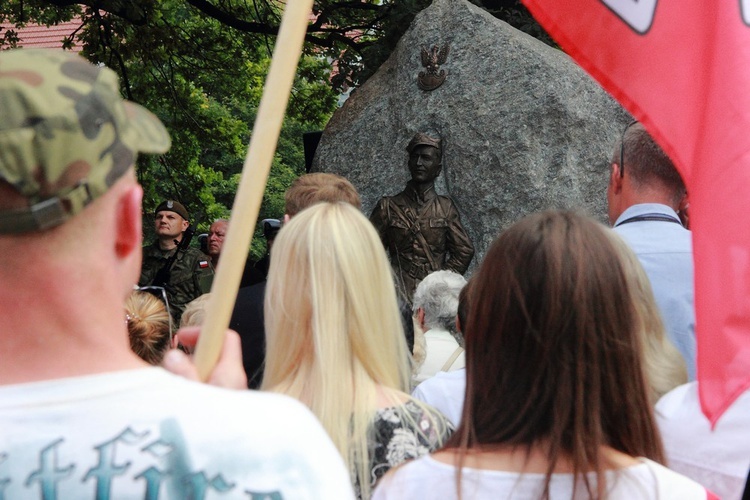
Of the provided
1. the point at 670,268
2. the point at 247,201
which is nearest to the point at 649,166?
the point at 670,268

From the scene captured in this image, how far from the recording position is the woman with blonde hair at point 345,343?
6.82 ft

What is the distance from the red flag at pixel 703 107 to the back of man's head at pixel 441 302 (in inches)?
52.5

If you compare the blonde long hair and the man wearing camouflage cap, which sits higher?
the man wearing camouflage cap

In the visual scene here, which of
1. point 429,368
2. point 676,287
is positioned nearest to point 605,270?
point 676,287

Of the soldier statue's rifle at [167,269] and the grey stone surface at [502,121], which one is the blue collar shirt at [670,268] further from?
the soldier statue's rifle at [167,269]

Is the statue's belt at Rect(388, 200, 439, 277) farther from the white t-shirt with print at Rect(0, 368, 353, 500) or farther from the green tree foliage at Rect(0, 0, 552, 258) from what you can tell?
the white t-shirt with print at Rect(0, 368, 353, 500)

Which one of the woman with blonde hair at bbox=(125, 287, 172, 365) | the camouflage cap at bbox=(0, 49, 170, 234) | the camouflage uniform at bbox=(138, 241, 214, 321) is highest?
the camouflage cap at bbox=(0, 49, 170, 234)

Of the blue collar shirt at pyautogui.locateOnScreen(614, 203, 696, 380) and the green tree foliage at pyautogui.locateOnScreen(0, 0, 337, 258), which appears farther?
the green tree foliage at pyautogui.locateOnScreen(0, 0, 337, 258)

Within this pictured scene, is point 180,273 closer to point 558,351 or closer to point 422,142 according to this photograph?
point 422,142

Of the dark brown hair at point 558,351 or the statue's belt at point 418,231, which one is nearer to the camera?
the dark brown hair at point 558,351

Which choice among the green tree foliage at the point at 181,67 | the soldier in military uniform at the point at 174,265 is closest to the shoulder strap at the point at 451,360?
the soldier in military uniform at the point at 174,265

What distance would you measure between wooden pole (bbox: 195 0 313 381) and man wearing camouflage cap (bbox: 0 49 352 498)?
0.10 meters

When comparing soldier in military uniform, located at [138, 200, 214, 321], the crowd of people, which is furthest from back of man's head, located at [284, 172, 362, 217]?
soldier in military uniform, located at [138, 200, 214, 321]

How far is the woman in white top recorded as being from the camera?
1537 millimetres
